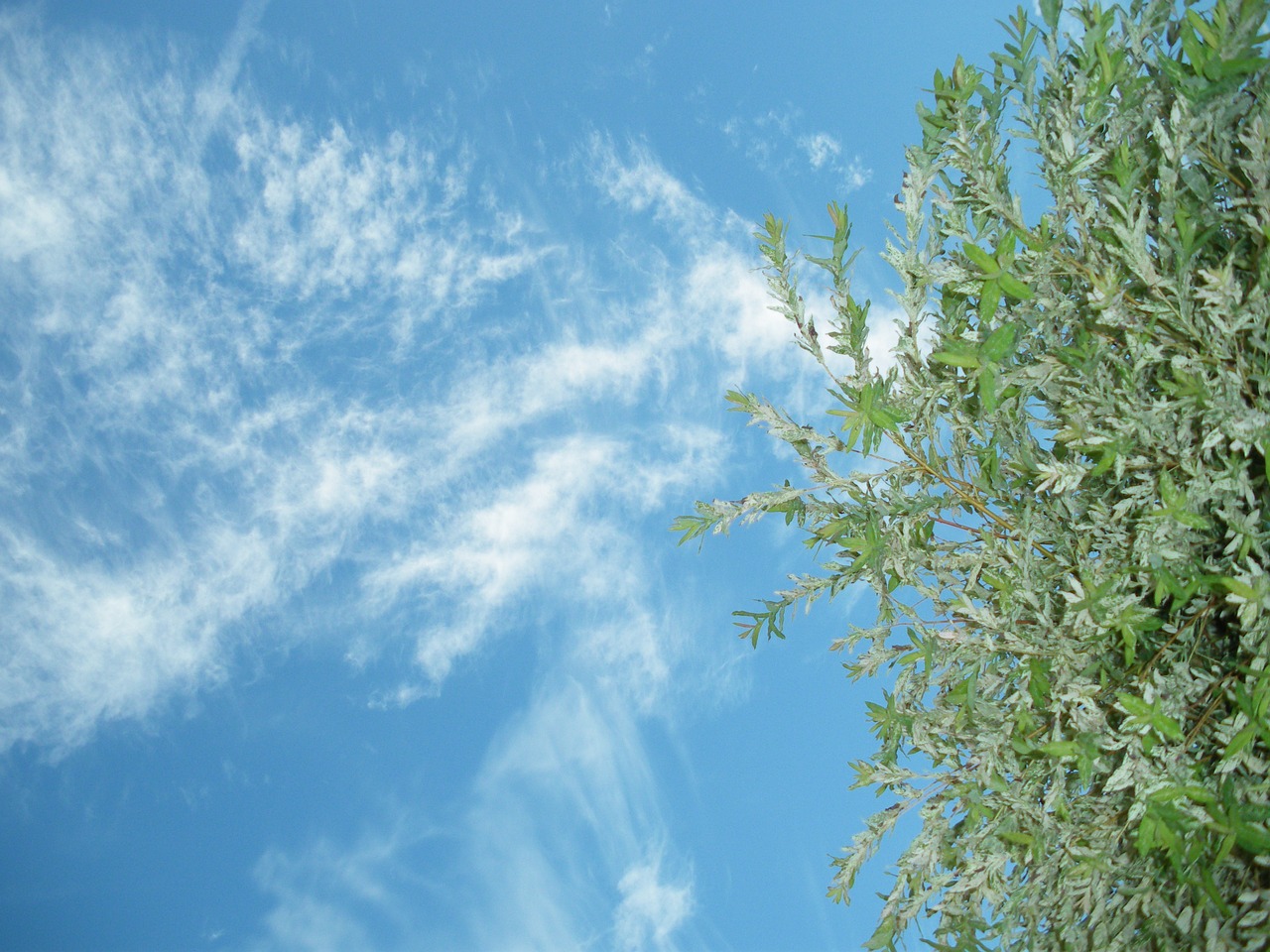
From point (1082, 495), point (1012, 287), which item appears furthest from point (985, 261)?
point (1082, 495)

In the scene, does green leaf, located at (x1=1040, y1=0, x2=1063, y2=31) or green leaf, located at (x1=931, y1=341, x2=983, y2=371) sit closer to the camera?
green leaf, located at (x1=931, y1=341, x2=983, y2=371)

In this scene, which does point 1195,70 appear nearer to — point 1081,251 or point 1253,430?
point 1081,251

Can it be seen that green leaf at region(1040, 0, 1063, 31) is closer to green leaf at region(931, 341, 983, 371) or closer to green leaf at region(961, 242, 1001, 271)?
green leaf at region(961, 242, 1001, 271)

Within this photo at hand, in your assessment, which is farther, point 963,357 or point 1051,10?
point 1051,10

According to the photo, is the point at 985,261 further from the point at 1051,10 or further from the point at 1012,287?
the point at 1051,10

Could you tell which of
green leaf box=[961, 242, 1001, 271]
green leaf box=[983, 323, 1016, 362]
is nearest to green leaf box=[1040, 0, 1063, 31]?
green leaf box=[961, 242, 1001, 271]

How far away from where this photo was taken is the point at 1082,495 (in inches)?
103

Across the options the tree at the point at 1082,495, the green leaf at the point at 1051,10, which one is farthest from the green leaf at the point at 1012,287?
the green leaf at the point at 1051,10

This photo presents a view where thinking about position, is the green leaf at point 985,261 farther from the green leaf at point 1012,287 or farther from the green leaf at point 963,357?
the green leaf at point 963,357

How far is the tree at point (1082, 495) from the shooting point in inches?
86.4

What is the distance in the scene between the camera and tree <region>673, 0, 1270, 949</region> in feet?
7.20

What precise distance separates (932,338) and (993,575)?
72cm

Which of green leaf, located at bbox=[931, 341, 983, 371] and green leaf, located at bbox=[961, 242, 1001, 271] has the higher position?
green leaf, located at bbox=[961, 242, 1001, 271]

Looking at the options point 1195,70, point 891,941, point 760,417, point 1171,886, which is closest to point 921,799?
point 891,941
